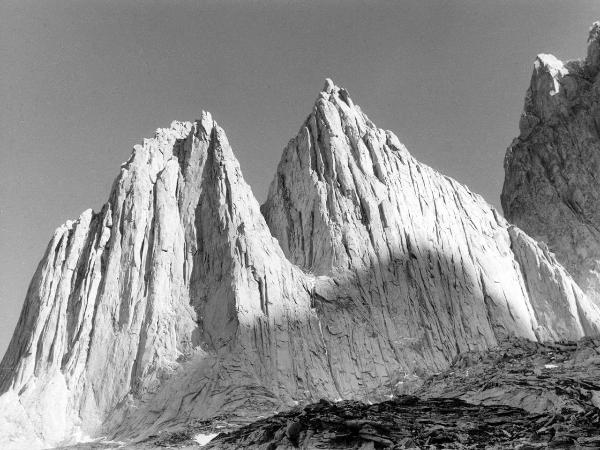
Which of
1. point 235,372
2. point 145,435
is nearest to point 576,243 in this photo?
point 235,372

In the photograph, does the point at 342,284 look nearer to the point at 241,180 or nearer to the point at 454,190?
the point at 241,180

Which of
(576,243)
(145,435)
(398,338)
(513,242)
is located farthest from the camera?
(576,243)

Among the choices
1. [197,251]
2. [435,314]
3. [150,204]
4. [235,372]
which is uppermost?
[150,204]

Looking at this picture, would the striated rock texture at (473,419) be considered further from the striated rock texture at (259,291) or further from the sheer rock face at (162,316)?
the striated rock texture at (259,291)

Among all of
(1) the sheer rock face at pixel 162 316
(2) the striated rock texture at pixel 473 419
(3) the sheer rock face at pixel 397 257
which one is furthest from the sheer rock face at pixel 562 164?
(2) the striated rock texture at pixel 473 419

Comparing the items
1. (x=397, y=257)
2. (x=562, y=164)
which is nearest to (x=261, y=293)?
(x=397, y=257)

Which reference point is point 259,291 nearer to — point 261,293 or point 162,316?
point 261,293
